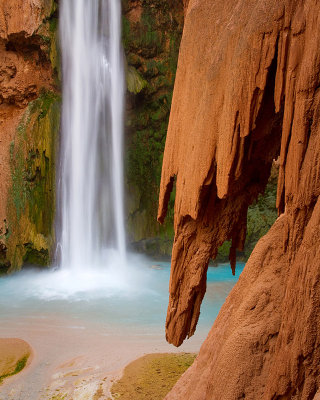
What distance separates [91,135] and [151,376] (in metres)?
9.22

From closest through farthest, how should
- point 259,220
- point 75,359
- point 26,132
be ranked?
point 75,359, point 26,132, point 259,220

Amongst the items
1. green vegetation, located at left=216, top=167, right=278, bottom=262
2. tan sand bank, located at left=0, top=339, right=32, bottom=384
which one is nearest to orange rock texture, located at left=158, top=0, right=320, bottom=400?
tan sand bank, located at left=0, top=339, right=32, bottom=384

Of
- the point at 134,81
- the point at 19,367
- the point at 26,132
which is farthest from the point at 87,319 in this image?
the point at 134,81

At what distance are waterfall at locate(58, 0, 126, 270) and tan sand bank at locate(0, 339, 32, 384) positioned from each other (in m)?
5.63

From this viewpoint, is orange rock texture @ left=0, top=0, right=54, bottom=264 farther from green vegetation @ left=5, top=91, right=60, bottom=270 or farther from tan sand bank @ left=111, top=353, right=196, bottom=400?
tan sand bank @ left=111, top=353, right=196, bottom=400

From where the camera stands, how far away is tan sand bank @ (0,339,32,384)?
17.5 ft

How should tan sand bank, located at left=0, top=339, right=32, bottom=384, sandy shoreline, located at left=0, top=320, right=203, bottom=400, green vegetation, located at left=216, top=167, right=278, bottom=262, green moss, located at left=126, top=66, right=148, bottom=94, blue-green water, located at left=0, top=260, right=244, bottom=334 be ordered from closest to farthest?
1. sandy shoreline, located at left=0, top=320, right=203, bottom=400
2. tan sand bank, located at left=0, top=339, right=32, bottom=384
3. blue-green water, located at left=0, top=260, right=244, bottom=334
4. green vegetation, located at left=216, top=167, right=278, bottom=262
5. green moss, located at left=126, top=66, right=148, bottom=94

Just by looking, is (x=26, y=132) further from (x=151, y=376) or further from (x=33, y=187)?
(x=151, y=376)

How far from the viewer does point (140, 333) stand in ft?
22.9

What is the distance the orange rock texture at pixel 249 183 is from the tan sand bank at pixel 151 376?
140 centimetres

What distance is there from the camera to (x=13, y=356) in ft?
19.2

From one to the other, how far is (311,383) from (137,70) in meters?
12.6

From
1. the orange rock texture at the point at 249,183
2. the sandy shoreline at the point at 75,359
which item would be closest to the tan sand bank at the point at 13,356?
the sandy shoreline at the point at 75,359

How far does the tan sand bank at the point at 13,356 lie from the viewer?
5348 mm
